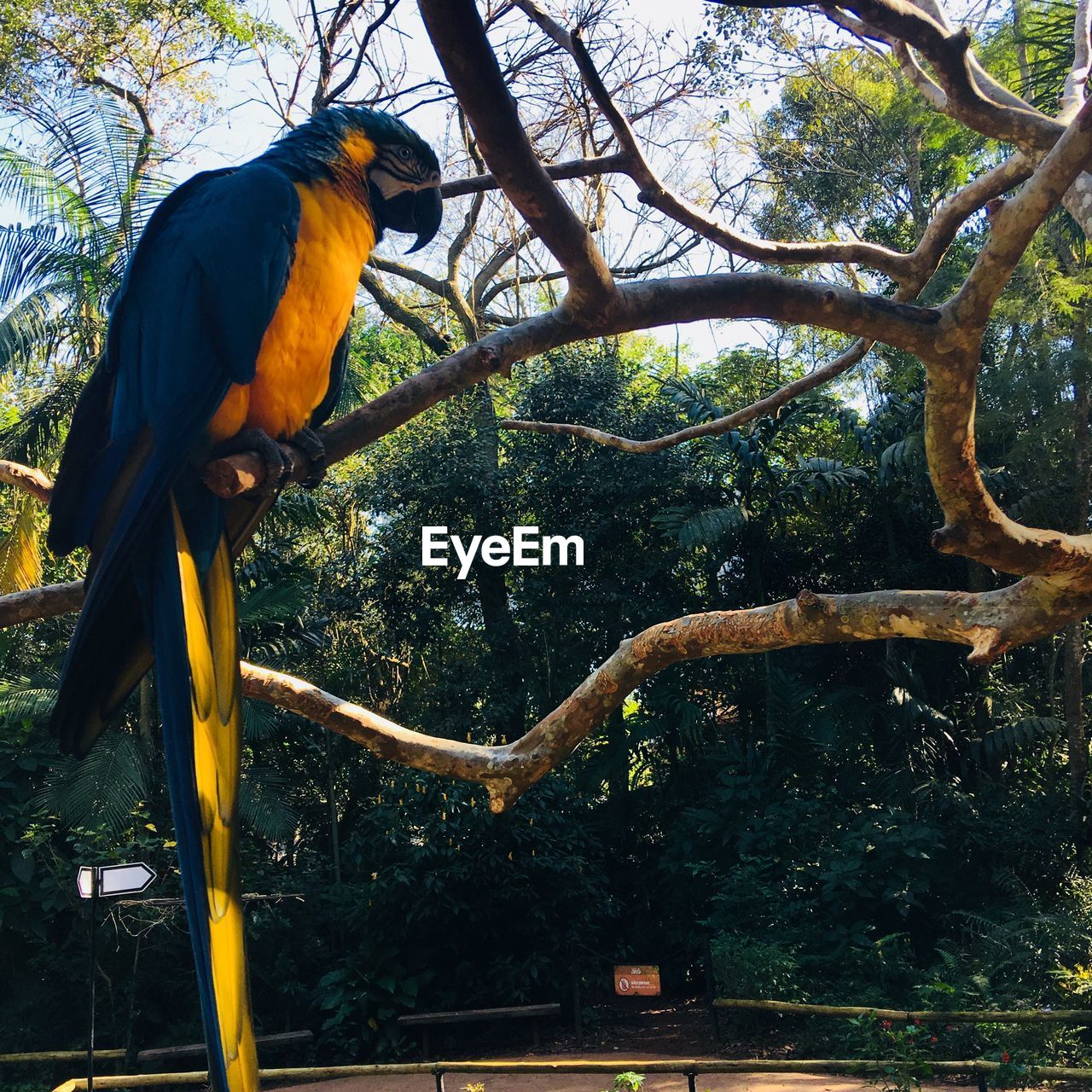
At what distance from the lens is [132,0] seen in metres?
8.66

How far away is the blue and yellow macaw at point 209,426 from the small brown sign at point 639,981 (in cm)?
531

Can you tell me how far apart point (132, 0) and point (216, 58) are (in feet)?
2.51

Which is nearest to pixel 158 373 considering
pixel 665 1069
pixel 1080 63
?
pixel 1080 63

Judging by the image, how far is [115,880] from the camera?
4.09 metres

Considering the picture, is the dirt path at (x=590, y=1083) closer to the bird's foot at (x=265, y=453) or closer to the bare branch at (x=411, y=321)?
the bird's foot at (x=265, y=453)

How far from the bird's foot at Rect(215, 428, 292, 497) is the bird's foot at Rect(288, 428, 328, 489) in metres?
0.08

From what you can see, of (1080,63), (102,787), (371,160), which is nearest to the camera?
(371,160)

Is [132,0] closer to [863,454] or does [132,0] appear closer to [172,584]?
[863,454]

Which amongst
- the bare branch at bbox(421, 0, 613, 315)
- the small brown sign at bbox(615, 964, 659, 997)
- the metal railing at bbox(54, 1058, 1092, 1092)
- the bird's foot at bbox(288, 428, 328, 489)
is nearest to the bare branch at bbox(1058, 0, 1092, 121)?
the bare branch at bbox(421, 0, 613, 315)

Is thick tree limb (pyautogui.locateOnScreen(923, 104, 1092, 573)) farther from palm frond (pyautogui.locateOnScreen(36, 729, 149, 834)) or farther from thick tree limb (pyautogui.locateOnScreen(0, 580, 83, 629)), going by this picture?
palm frond (pyautogui.locateOnScreen(36, 729, 149, 834))

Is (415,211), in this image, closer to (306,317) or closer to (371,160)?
(371,160)

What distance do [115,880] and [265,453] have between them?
Answer: 326 cm

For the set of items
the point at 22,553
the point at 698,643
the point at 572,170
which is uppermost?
Answer: the point at 22,553

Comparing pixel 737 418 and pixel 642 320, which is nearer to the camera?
pixel 642 320
